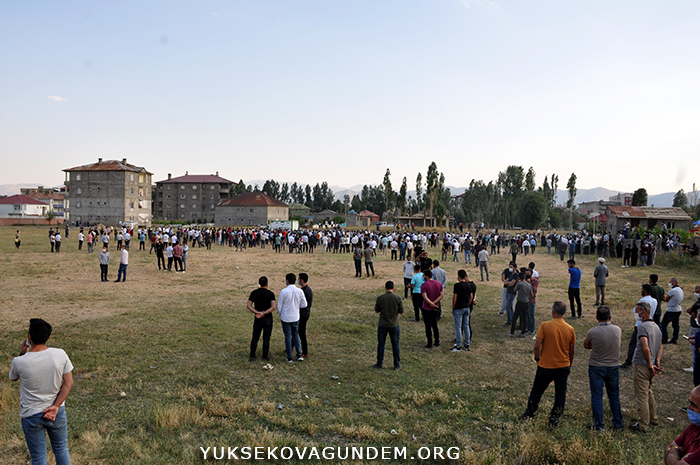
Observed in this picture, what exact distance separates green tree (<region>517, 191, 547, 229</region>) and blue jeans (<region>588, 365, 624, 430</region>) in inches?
3302

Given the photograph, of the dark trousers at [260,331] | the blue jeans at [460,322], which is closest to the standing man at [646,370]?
the blue jeans at [460,322]

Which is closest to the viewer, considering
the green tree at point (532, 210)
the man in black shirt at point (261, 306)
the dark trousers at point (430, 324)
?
the man in black shirt at point (261, 306)

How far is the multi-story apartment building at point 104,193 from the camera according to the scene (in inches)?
2961

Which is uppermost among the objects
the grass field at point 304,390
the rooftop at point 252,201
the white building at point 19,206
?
the rooftop at point 252,201

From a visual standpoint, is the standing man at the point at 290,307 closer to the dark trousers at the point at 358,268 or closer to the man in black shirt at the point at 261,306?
the man in black shirt at the point at 261,306

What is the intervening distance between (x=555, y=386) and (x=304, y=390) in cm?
385

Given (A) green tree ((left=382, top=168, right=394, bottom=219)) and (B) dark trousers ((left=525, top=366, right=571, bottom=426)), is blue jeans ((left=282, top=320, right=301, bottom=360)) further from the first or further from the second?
(A) green tree ((left=382, top=168, right=394, bottom=219))

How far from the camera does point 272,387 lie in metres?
7.27

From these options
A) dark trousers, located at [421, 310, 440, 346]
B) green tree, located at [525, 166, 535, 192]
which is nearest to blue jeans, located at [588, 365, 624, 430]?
dark trousers, located at [421, 310, 440, 346]

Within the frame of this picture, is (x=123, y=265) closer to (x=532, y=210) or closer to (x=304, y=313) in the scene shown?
(x=304, y=313)

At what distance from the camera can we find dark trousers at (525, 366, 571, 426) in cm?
592

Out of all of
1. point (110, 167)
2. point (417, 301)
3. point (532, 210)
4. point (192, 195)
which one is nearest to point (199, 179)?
point (192, 195)

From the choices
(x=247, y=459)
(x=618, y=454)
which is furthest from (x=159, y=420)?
(x=618, y=454)

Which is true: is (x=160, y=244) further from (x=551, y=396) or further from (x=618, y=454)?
(x=618, y=454)
